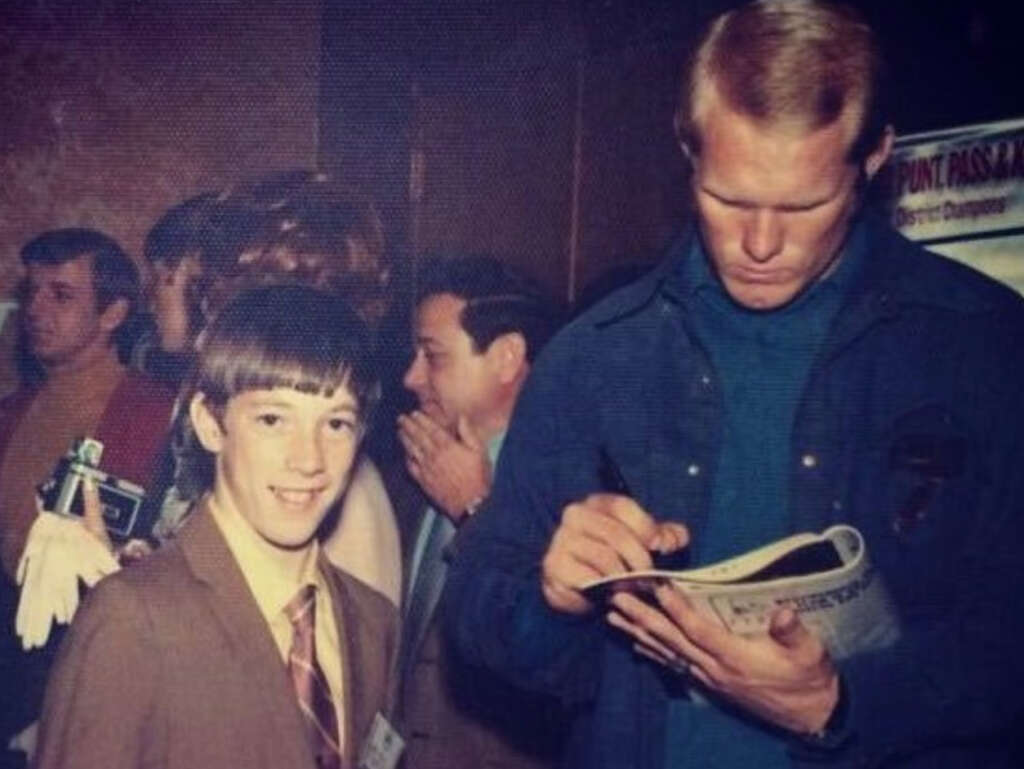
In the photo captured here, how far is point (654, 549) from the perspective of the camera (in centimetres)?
111

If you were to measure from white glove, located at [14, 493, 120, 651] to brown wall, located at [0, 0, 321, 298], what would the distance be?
0.98 ft

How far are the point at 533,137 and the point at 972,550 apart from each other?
2.45 ft

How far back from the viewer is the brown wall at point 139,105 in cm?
154

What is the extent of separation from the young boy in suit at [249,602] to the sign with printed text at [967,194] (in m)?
0.65

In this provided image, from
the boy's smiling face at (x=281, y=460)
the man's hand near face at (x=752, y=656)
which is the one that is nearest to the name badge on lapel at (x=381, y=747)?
the boy's smiling face at (x=281, y=460)

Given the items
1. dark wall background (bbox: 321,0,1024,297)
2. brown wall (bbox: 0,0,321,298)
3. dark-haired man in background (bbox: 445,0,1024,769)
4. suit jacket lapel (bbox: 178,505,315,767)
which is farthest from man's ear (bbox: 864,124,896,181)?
suit jacket lapel (bbox: 178,505,315,767)

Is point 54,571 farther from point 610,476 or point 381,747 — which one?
point 610,476

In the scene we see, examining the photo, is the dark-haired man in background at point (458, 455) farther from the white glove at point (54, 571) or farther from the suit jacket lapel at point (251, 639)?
the white glove at point (54, 571)

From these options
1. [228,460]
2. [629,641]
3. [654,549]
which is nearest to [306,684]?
[228,460]

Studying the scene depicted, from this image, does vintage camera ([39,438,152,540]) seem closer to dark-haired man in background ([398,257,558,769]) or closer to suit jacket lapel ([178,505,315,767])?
suit jacket lapel ([178,505,315,767])

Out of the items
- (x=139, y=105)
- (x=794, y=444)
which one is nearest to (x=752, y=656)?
(x=794, y=444)

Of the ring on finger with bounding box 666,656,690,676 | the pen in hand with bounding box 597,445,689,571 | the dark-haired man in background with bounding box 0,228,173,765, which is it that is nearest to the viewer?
the ring on finger with bounding box 666,656,690,676

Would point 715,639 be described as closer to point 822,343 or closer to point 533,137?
point 822,343

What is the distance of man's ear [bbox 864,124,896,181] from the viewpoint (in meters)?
1.22
